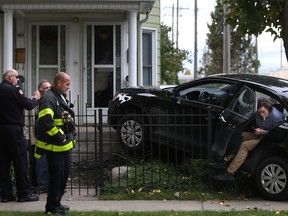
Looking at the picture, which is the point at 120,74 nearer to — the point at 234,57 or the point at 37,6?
the point at 37,6

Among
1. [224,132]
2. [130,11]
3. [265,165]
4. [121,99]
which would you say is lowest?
[265,165]

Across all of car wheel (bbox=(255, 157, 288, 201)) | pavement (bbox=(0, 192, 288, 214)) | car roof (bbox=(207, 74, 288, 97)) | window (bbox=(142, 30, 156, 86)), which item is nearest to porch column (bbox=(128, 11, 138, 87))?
window (bbox=(142, 30, 156, 86))

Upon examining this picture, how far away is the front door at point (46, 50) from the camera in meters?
11.9

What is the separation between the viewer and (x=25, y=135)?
7.70m

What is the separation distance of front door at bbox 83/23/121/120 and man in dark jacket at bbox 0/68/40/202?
4820mm

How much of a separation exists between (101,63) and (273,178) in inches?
245

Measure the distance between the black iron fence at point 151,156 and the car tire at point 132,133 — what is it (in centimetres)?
2

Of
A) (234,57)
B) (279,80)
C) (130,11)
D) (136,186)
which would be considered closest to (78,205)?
(136,186)

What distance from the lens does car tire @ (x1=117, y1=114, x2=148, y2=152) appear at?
8.37 m

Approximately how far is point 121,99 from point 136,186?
2.03m

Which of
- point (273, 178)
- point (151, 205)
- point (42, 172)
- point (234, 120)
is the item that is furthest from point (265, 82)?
point (42, 172)

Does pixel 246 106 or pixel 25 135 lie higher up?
pixel 246 106

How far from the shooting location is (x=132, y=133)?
27.6 feet

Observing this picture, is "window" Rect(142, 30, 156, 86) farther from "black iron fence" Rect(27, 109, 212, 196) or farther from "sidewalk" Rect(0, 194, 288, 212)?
"sidewalk" Rect(0, 194, 288, 212)
